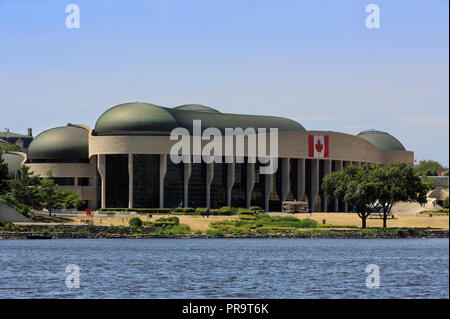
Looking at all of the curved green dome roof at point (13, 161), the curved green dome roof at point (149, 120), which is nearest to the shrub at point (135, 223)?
the curved green dome roof at point (149, 120)

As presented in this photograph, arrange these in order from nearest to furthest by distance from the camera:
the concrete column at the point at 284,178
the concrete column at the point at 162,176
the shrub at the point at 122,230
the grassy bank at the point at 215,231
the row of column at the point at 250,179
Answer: the grassy bank at the point at 215,231 < the shrub at the point at 122,230 < the concrete column at the point at 162,176 < the row of column at the point at 250,179 < the concrete column at the point at 284,178

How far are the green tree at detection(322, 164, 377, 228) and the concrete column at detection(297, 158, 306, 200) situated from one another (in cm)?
3565

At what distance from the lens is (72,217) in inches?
5394

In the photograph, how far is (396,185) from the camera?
123875 mm

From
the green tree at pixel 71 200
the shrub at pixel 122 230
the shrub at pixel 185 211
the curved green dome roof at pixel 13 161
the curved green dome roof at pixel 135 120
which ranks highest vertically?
the curved green dome roof at pixel 135 120

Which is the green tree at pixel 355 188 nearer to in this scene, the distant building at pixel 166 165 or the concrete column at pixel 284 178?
the distant building at pixel 166 165

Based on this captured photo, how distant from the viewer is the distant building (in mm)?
158750

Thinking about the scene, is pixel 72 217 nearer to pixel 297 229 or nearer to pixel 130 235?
pixel 130 235

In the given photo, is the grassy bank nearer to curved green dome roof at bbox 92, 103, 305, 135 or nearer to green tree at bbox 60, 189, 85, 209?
green tree at bbox 60, 189, 85, 209

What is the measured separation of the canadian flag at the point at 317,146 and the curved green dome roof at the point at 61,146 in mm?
45051

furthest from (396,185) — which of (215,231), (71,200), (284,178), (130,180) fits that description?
(71,200)

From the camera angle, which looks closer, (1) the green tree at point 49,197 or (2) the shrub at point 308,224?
(2) the shrub at point 308,224

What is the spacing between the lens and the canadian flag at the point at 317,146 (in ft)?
569

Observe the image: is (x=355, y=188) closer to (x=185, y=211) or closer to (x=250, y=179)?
(x=185, y=211)
